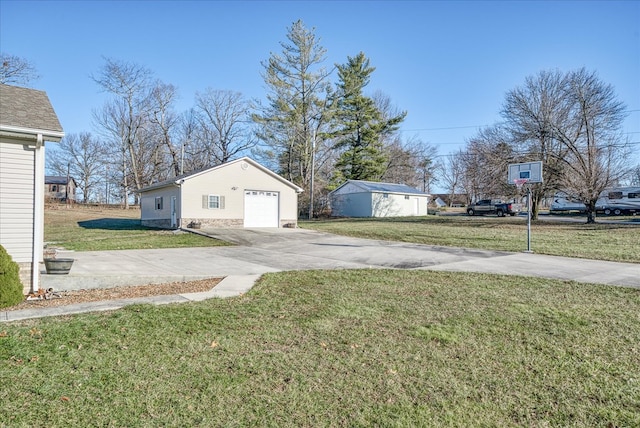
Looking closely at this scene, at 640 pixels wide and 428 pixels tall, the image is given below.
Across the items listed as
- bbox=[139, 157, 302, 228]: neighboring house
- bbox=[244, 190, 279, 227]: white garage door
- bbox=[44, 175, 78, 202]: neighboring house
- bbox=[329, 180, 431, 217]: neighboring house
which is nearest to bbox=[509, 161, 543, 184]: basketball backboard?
bbox=[139, 157, 302, 228]: neighboring house

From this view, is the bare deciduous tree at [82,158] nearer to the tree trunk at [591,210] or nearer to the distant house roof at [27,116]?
the distant house roof at [27,116]

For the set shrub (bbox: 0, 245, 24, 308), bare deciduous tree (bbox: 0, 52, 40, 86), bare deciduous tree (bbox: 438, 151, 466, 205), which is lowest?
shrub (bbox: 0, 245, 24, 308)

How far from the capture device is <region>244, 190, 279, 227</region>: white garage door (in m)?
21.7

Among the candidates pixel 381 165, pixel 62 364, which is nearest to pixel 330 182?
pixel 381 165

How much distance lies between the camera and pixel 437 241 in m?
14.9

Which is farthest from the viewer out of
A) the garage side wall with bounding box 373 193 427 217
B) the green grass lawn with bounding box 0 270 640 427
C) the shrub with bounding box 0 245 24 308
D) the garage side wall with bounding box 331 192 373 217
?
the garage side wall with bounding box 373 193 427 217

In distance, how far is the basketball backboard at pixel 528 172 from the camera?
12773 mm

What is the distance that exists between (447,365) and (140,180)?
144 ft

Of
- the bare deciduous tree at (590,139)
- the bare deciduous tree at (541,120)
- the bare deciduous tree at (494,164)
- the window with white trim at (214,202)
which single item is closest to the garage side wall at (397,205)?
the bare deciduous tree at (494,164)

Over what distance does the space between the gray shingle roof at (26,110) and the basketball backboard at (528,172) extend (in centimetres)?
1332

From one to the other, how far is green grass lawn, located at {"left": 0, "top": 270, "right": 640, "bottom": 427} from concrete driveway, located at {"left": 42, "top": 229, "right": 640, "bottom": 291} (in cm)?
242

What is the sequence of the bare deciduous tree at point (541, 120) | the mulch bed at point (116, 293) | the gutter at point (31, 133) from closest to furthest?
the mulch bed at point (116, 293) → the gutter at point (31, 133) → the bare deciduous tree at point (541, 120)

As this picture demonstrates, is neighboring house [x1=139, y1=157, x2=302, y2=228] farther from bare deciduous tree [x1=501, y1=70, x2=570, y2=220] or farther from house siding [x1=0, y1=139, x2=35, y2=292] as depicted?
bare deciduous tree [x1=501, y1=70, x2=570, y2=220]

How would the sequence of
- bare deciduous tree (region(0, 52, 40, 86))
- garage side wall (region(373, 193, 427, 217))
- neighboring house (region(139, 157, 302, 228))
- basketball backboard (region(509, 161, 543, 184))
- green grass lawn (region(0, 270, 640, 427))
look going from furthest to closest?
garage side wall (region(373, 193, 427, 217)), bare deciduous tree (region(0, 52, 40, 86)), neighboring house (region(139, 157, 302, 228)), basketball backboard (region(509, 161, 543, 184)), green grass lawn (region(0, 270, 640, 427))
